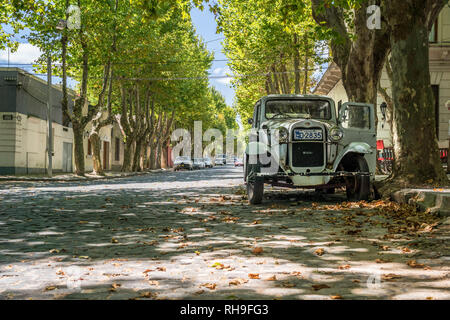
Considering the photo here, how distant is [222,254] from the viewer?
18.5 ft

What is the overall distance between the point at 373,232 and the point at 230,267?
288 cm

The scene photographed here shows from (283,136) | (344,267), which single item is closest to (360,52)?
(283,136)

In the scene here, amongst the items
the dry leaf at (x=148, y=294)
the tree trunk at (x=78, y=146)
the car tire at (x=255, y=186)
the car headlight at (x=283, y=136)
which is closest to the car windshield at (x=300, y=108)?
the car headlight at (x=283, y=136)

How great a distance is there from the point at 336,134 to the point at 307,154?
749 mm

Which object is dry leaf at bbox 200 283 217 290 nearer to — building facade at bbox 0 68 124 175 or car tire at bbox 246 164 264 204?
car tire at bbox 246 164 264 204

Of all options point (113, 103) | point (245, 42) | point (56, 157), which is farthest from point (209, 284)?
point (113, 103)

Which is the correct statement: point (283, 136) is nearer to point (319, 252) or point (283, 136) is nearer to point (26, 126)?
point (319, 252)

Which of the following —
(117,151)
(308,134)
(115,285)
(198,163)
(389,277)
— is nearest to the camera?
(115,285)

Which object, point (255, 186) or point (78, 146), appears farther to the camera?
point (78, 146)

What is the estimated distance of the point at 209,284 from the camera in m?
4.23

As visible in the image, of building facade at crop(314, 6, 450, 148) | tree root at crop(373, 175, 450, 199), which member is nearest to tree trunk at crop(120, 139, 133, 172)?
building facade at crop(314, 6, 450, 148)

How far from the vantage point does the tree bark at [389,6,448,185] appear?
10.7 metres

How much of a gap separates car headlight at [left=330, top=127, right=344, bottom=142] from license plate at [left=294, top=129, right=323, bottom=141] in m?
0.26

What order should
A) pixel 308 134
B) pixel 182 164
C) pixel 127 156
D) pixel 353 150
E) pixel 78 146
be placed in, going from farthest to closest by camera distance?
pixel 182 164
pixel 127 156
pixel 78 146
pixel 353 150
pixel 308 134
